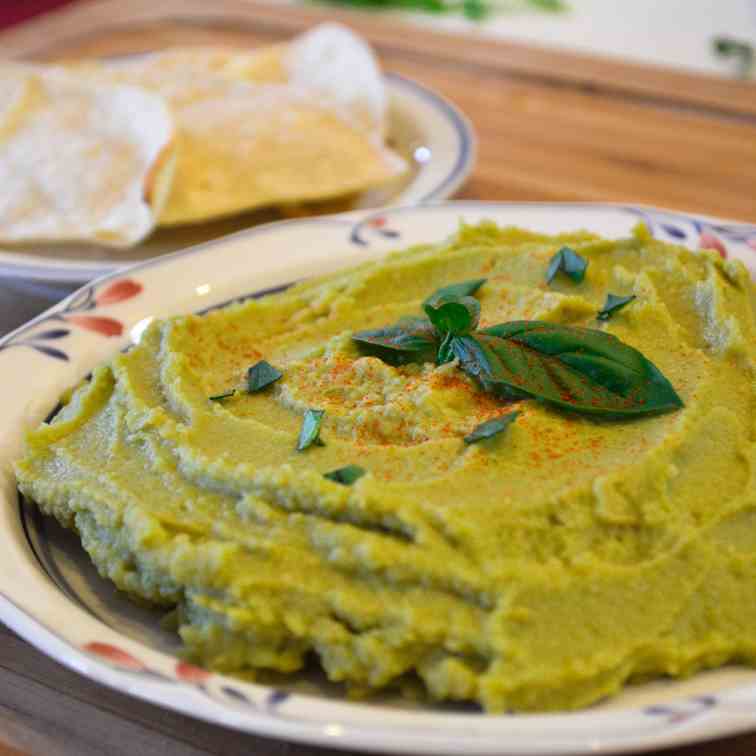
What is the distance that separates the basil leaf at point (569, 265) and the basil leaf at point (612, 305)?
0.12 meters

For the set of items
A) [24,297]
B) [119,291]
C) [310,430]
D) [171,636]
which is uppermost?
[310,430]

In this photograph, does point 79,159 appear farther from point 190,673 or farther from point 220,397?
point 190,673

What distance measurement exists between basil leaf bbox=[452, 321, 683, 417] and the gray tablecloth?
135 cm

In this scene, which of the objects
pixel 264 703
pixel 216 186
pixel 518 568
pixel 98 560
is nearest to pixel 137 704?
pixel 98 560

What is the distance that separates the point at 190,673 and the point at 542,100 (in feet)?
10.5

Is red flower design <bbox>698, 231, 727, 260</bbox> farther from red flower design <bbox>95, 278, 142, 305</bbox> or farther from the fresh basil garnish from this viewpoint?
red flower design <bbox>95, 278, 142, 305</bbox>

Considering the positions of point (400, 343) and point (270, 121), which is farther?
point (270, 121)

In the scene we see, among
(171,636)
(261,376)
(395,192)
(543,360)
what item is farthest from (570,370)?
(395,192)

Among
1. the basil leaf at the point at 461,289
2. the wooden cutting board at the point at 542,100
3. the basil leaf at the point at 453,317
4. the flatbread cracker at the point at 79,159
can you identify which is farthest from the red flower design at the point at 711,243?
the flatbread cracker at the point at 79,159

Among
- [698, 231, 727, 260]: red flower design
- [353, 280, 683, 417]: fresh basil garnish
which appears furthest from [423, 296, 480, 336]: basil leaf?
[698, 231, 727, 260]: red flower design

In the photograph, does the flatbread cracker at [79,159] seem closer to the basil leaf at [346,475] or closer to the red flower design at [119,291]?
the red flower design at [119,291]

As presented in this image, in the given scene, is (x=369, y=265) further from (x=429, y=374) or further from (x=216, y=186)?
(x=216, y=186)

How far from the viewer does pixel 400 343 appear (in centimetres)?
188

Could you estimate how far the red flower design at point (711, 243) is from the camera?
2.36 metres
